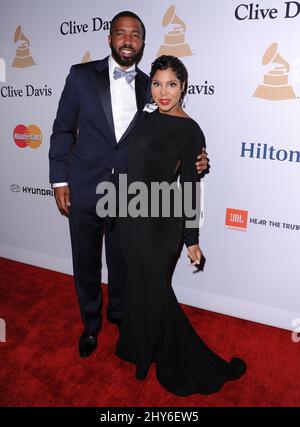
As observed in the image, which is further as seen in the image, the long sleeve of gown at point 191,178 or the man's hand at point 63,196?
the man's hand at point 63,196

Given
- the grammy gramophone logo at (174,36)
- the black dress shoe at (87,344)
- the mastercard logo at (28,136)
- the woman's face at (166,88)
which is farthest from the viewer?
the mastercard logo at (28,136)

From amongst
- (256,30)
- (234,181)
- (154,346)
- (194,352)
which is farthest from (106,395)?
(256,30)

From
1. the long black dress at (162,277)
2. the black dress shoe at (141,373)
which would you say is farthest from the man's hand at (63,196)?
the black dress shoe at (141,373)

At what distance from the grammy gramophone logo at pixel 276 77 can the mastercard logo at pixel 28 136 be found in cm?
205

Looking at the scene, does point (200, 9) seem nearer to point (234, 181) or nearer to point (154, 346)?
point (234, 181)

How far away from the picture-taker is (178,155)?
2041 mm

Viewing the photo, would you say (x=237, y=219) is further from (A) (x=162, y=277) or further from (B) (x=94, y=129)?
(B) (x=94, y=129)

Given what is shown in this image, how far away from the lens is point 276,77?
8.41ft

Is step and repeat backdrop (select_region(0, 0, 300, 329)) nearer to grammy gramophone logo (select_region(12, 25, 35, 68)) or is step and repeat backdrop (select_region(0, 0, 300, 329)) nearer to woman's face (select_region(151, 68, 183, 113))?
grammy gramophone logo (select_region(12, 25, 35, 68))

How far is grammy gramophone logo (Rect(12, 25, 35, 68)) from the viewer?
3398 millimetres

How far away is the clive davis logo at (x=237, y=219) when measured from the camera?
2.94 metres

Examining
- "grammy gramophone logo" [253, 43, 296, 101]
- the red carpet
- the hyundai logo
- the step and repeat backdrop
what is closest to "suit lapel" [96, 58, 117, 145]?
Answer: the step and repeat backdrop

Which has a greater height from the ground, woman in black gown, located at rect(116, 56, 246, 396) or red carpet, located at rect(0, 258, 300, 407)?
woman in black gown, located at rect(116, 56, 246, 396)

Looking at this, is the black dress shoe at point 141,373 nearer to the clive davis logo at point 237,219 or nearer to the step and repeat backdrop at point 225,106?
the step and repeat backdrop at point 225,106
